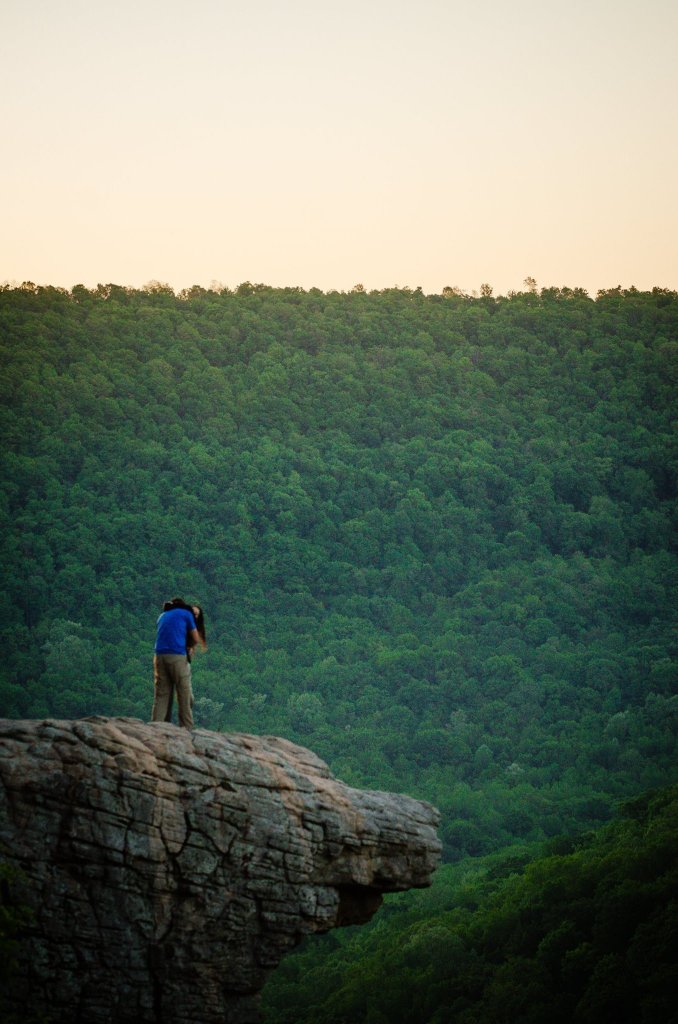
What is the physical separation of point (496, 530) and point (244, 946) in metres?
131

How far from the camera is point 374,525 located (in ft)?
474

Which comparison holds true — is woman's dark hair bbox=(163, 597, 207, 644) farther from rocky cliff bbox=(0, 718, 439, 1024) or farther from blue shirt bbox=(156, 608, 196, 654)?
rocky cliff bbox=(0, 718, 439, 1024)

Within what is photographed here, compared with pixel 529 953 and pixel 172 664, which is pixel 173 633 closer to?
pixel 172 664

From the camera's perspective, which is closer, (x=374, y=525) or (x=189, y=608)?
(x=189, y=608)

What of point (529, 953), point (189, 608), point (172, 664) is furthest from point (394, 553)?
point (172, 664)

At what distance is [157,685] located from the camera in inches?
769

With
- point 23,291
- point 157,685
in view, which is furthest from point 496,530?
point 157,685

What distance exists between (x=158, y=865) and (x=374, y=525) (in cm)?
12772

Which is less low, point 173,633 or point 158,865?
point 173,633

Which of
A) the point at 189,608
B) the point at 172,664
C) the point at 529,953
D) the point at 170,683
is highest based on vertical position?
the point at 189,608

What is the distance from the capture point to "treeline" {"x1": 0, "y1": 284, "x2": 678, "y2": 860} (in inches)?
4348

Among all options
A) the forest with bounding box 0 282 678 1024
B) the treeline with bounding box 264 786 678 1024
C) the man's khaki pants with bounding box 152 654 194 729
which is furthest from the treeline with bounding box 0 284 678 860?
the man's khaki pants with bounding box 152 654 194 729

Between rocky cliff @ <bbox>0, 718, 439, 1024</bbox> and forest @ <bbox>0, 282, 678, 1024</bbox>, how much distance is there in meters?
41.3

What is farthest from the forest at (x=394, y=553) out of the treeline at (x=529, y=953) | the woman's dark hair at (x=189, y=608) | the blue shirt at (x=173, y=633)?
the blue shirt at (x=173, y=633)
